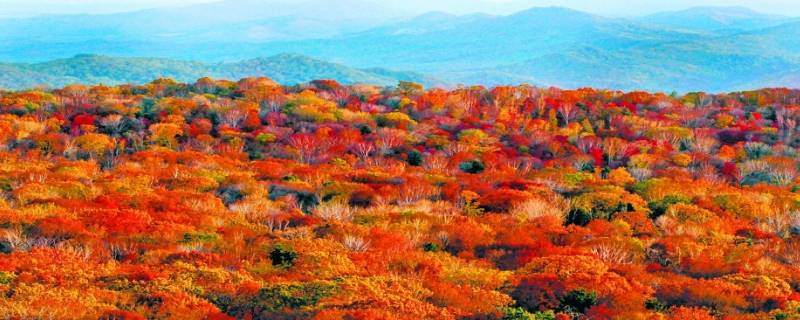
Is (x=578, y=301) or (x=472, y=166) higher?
(x=578, y=301)

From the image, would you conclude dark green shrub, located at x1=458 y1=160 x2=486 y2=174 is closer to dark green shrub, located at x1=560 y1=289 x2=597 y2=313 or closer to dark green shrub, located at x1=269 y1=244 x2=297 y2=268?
dark green shrub, located at x1=269 y1=244 x2=297 y2=268

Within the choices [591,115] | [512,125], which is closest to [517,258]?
[512,125]

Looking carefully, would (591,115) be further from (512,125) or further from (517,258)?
(517,258)

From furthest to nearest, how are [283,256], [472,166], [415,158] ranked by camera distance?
[415,158], [472,166], [283,256]

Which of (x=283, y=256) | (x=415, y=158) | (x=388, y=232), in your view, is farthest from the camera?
(x=415, y=158)

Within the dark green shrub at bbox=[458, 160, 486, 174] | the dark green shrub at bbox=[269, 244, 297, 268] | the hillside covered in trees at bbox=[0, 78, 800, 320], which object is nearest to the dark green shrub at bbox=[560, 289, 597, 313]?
the hillside covered in trees at bbox=[0, 78, 800, 320]

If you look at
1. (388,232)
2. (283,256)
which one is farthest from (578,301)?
(388,232)

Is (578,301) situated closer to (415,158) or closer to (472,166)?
(472,166)

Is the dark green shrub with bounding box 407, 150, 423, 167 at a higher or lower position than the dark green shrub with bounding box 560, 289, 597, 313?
lower
